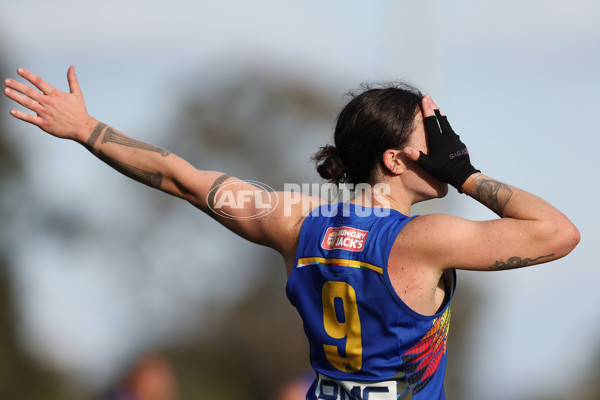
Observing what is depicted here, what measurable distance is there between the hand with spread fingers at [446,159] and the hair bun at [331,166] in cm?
40

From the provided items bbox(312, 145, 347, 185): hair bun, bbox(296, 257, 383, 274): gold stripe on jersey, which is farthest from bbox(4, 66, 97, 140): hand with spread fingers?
bbox(296, 257, 383, 274): gold stripe on jersey

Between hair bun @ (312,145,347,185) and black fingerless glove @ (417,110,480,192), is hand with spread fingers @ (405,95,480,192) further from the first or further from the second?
hair bun @ (312,145,347,185)

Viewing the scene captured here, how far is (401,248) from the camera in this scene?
268 cm

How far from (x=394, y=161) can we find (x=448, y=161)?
252 millimetres

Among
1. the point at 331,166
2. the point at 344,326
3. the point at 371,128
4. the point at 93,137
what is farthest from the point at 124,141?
the point at 344,326

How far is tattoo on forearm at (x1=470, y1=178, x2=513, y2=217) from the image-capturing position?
2.74 metres

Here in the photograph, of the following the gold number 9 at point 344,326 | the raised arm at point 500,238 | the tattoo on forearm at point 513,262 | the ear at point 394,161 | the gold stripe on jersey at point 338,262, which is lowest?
the gold number 9 at point 344,326

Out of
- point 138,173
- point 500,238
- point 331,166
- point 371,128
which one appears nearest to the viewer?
point 500,238

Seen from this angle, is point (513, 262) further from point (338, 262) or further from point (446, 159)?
point (338, 262)

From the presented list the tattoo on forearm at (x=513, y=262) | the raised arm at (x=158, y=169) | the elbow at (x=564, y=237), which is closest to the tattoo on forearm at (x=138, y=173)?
the raised arm at (x=158, y=169)

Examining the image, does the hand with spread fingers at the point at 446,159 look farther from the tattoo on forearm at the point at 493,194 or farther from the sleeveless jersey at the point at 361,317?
the sleeveless jersey at the point at 361,317

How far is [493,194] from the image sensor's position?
2.78 metres

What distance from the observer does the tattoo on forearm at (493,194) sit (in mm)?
2740

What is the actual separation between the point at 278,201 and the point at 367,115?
580 millimetres
